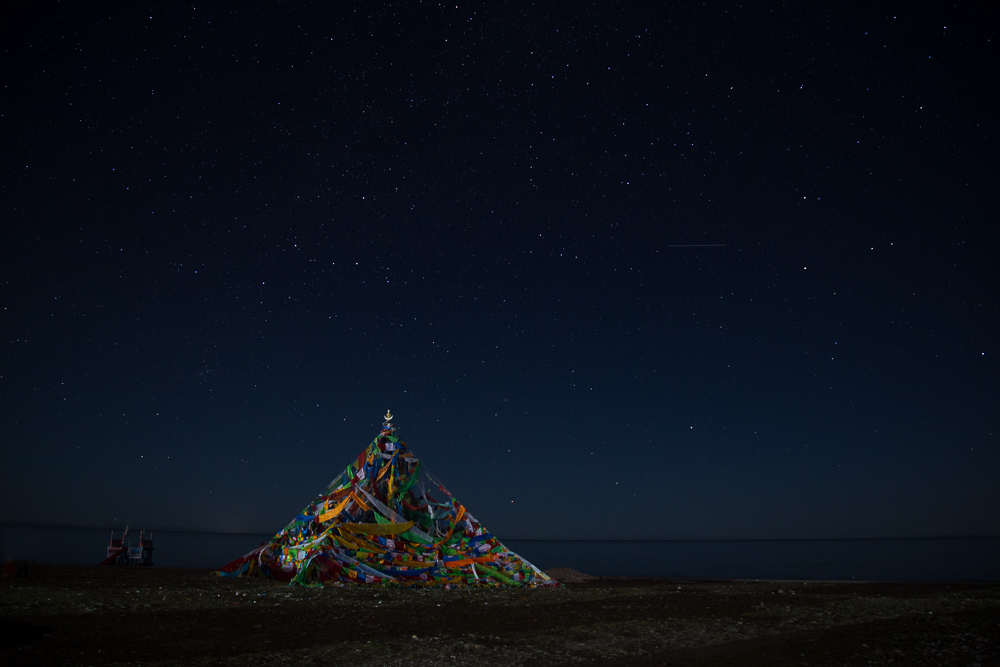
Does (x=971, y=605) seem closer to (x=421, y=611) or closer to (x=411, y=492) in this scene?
(x=421, y=611)

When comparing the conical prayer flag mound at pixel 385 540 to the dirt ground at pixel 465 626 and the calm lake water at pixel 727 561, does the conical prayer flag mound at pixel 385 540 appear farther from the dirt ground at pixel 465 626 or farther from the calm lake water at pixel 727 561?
the calm lake water at pixel 727 561

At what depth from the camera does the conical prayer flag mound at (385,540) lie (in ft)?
42.5

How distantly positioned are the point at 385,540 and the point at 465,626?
6.24 metres

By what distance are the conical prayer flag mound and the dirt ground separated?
802mm

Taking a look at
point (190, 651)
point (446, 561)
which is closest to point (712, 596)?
point (446, 561)

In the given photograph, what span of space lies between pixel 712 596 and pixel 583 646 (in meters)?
6.76


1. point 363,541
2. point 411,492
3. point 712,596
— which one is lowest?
point 712,596

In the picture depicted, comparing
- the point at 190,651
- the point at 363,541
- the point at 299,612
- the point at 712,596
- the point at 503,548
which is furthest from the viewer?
the point at 503,548

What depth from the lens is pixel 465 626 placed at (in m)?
8.18

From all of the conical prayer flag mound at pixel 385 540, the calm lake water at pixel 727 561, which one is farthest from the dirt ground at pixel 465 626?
the calm lake water at pixel 727 561

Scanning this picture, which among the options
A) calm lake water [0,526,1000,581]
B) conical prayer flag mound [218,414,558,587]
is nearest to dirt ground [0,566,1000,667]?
conical prayer flag mound [218,414,558,587]

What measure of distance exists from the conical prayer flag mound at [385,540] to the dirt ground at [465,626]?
2.63 ft

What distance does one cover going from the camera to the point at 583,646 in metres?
7.07

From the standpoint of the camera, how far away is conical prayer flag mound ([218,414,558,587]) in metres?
13.0
